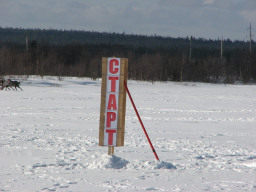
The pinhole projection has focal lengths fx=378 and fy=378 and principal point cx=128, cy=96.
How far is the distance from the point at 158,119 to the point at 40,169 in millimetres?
7966

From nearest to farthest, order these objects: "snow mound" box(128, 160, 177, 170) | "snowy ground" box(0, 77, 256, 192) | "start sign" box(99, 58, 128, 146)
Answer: "snowy ground" box(0, 77, 256, 192) < "snow mound" box(128, 160, 177, 170) < "start sign" box(99, 58, 128, 146)

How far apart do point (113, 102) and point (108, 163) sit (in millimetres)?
1053

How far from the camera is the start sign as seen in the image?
659cm

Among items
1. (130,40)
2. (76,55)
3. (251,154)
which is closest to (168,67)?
(76,55)

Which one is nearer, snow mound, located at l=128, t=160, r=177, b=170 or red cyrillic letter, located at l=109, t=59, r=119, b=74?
snow mound, located at l=128, t=160, r=177, b=170

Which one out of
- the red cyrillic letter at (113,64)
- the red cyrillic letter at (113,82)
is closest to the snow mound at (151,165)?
the red cyrillic letter at (113,82)

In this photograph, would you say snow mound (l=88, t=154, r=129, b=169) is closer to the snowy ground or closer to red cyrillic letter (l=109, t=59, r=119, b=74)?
the snowy ground

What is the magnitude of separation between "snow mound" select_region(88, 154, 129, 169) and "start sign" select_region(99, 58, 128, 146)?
259mm

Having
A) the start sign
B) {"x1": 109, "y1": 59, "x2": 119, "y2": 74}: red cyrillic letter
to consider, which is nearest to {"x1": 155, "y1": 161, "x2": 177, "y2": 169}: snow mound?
the start sign

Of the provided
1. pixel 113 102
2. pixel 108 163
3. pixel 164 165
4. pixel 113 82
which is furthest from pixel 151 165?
pixel 113 82

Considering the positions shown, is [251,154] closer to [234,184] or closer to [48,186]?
[234,184]

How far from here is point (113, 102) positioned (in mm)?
6605

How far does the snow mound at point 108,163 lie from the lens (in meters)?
6.35

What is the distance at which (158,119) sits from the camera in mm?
13711
